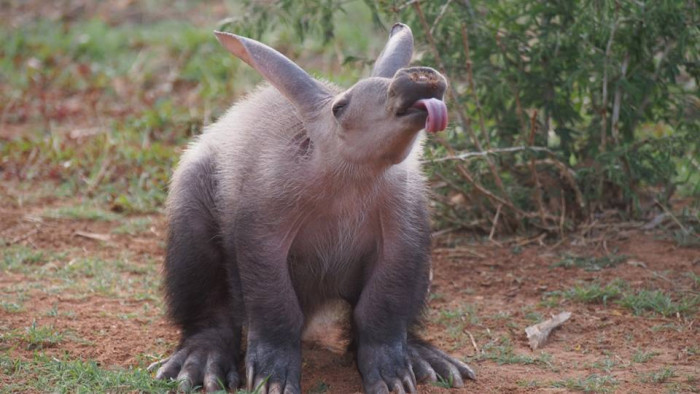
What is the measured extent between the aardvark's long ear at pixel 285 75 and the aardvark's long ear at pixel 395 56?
0.27m

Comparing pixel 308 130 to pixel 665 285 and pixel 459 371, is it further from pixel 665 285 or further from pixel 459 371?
pixel 665 285

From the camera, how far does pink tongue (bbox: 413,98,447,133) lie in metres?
3.79

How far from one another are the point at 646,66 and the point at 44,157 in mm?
4737

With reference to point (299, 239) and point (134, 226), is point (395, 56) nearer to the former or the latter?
point (299, 239)

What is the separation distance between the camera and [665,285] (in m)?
5.92

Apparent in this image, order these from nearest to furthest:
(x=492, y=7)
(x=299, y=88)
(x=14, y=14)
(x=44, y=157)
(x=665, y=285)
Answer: (x=299, y=88) → (x=665, y=285) → (x=492, y=7) → (x=44, y=157) → (x=14, y=14)

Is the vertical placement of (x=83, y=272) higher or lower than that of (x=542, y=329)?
lower

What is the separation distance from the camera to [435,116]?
380cm

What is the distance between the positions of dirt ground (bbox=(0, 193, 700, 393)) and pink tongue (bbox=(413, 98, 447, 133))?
→ 4.68 feet

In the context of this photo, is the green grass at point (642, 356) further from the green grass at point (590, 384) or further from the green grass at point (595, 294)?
the green grass at point (595, 294)

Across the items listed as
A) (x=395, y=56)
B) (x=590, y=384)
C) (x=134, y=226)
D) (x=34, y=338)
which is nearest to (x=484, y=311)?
(x=590, y=384)

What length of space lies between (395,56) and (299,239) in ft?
3.06

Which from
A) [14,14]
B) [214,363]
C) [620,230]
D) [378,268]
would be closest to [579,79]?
[620,230]

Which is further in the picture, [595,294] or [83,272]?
[83,272]
